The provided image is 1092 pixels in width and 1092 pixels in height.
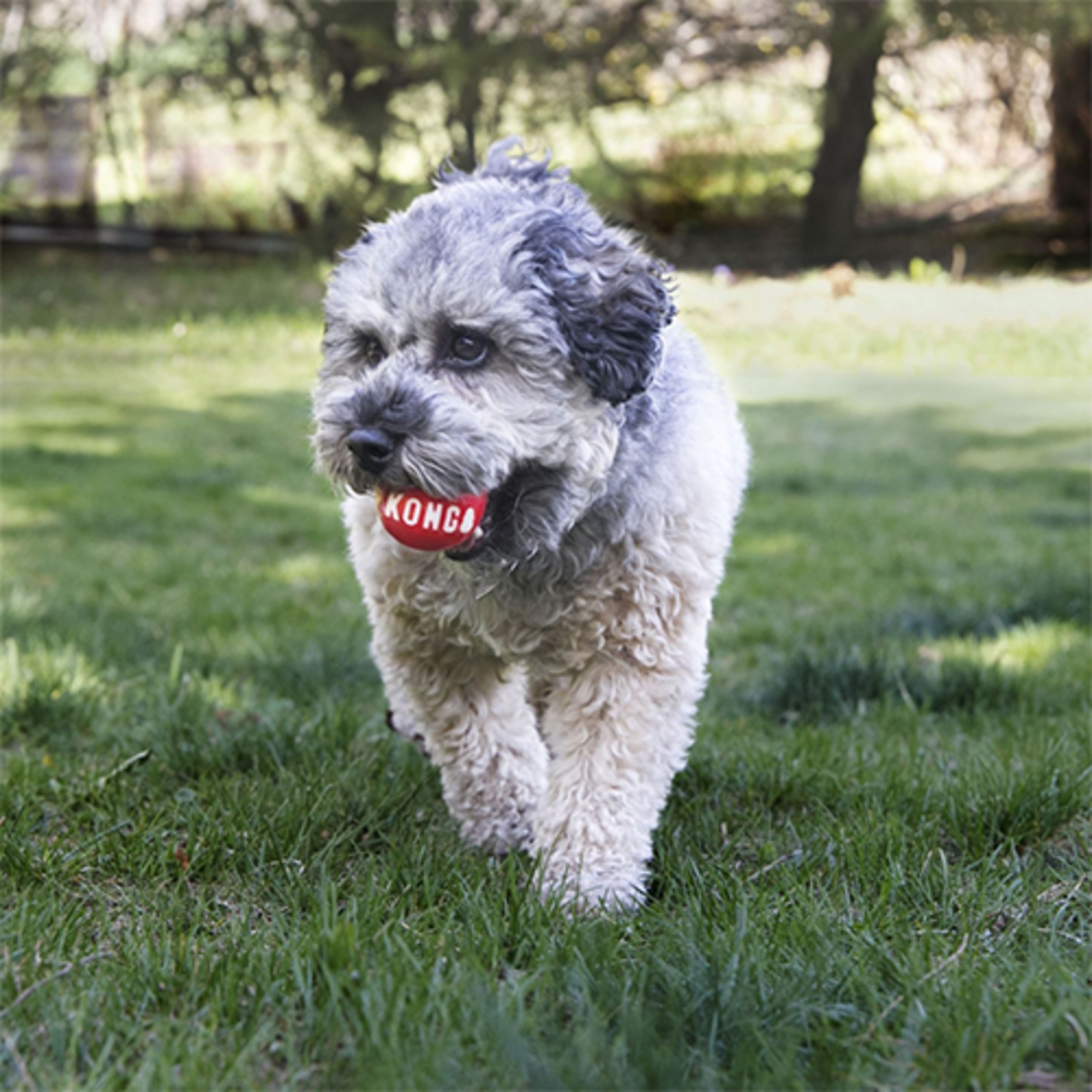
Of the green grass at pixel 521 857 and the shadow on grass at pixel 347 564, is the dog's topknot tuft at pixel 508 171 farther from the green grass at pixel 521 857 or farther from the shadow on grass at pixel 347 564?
the shadow on grass at pixel 347 564

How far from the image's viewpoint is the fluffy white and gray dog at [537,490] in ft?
9.40

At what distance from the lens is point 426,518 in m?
2.84

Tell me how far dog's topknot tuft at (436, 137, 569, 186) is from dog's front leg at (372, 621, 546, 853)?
113cm

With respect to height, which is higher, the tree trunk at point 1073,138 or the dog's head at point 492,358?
the tree trunk at point 1073,138

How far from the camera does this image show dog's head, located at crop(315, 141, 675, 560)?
9.29 feet

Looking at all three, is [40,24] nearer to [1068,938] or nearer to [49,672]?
[49,672]

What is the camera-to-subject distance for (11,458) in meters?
9.11

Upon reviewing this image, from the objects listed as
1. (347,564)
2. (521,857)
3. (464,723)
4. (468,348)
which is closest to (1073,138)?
(347,564)

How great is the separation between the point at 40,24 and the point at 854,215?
370 inches

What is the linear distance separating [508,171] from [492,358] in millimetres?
695

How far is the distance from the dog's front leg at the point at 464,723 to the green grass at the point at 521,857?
121 mm

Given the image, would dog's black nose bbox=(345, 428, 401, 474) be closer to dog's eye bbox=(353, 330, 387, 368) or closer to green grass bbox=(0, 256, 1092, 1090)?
dog's eye bbox=(353, 330, 387, 368)

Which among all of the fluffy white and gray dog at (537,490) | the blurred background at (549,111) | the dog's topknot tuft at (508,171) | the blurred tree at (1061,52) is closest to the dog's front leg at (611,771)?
the fluffy white and gray dog at (537,490)

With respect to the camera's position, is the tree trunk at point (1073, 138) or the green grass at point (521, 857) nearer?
the green grass at point (521, 857)
